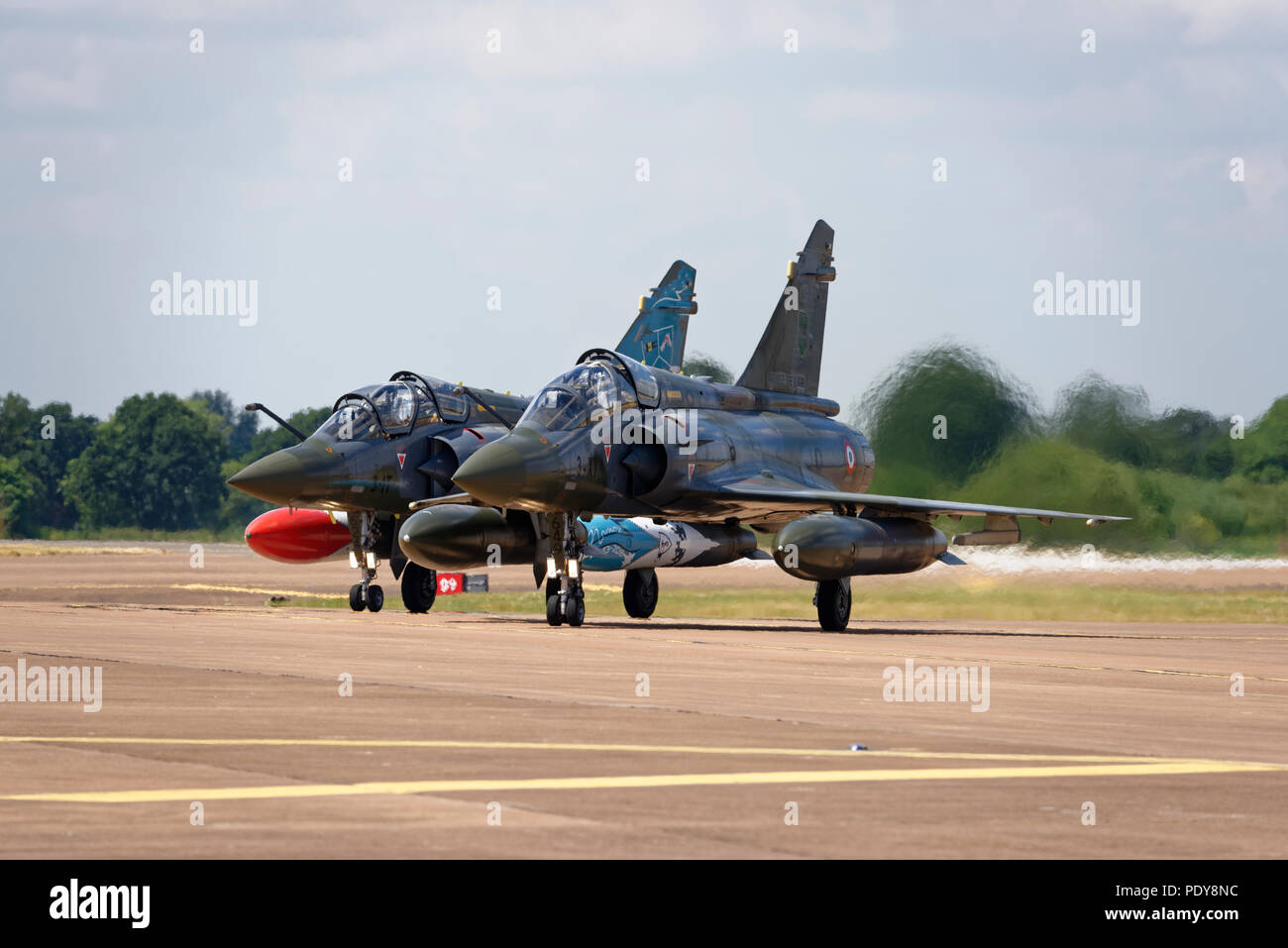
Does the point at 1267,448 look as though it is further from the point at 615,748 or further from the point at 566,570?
the point at 615,748

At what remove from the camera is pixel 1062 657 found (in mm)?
22297

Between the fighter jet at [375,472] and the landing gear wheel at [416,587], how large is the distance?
0.06 feet

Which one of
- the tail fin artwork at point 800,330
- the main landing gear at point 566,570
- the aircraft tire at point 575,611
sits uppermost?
the tail fin artwork at point 800,330

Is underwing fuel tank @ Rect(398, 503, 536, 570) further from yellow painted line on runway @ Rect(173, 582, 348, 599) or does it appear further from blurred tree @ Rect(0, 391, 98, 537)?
blurred tree @ Rect(0, 391, 98, 537)

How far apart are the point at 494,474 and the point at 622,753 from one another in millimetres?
14693

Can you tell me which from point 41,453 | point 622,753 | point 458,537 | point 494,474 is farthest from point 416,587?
point 41,453

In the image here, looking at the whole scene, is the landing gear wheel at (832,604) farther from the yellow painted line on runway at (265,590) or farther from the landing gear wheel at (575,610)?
the yellow painted line on runway at (265,590)

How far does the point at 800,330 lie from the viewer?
35219 mm

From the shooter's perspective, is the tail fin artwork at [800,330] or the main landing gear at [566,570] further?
the tail fin artwork at [800,330]

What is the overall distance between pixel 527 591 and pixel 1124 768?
102 feet

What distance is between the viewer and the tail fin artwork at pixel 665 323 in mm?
37125

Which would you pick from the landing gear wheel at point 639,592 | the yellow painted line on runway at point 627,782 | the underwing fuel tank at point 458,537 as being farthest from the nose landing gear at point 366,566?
the yellow painted line on runway at point 627,782

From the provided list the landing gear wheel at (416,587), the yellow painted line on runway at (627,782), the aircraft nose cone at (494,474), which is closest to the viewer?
the yellow painted line on runway at (627,782)
